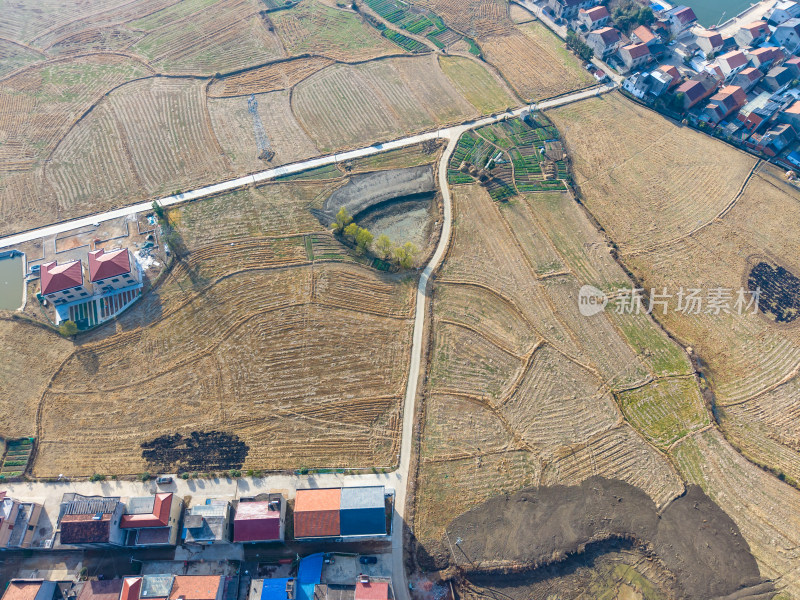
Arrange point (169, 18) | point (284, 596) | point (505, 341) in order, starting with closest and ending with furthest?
point (284, 596), point (505, 341), point (169, 18)

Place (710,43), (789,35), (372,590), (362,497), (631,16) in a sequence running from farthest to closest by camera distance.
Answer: (631,16), (710,43), (789,35), (362,497), (372,590)

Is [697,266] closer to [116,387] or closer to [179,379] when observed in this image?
[179,379]

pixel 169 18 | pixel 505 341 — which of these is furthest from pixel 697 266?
pixel 169 18

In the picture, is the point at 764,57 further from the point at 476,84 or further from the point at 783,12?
the point at 476,84

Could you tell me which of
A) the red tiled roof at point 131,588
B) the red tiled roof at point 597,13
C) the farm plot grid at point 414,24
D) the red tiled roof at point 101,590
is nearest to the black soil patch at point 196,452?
the red tiled roof at point 131,588

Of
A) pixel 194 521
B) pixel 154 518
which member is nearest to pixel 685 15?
pixel 194 521

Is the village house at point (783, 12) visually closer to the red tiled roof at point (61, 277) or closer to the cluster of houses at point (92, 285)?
the cluster of houses at point (92, 285)
